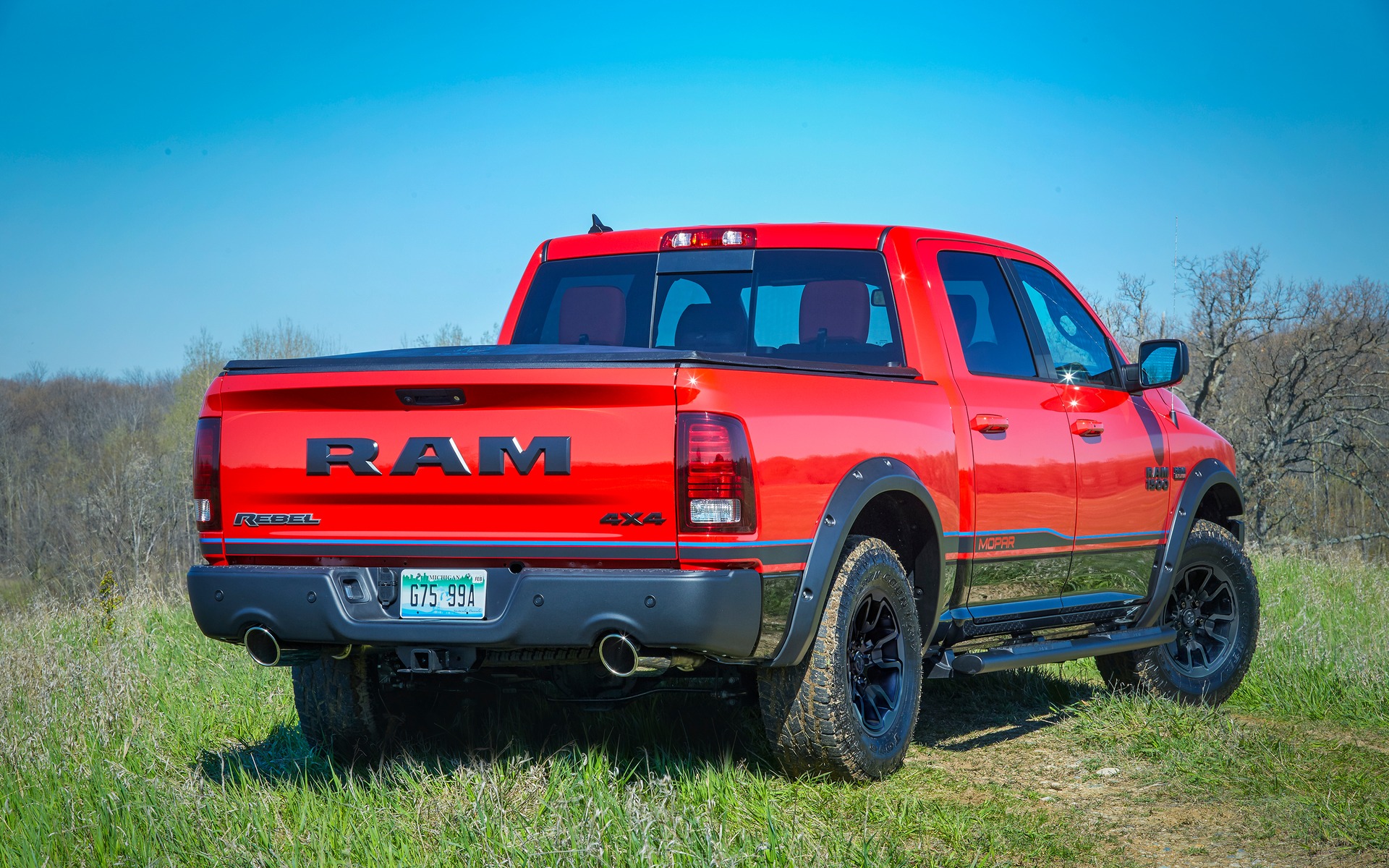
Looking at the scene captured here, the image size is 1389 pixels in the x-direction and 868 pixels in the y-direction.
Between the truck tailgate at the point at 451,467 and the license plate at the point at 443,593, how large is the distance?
0.17 feet

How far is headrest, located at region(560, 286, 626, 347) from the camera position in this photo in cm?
523

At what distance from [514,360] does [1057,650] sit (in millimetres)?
2743

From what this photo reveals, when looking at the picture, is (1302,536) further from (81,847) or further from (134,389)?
(134,389)

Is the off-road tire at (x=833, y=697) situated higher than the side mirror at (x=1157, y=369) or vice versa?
the side mirror at (x=1157, y=369)

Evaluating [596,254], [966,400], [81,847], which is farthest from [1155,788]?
[81,847]

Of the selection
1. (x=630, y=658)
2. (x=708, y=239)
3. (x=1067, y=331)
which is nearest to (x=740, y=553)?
(x=630, y=658)

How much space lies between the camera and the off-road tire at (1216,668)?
19.1 feet

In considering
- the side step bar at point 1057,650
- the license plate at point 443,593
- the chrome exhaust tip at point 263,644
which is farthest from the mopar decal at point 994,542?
the chrome exhaust tip at point 263,644

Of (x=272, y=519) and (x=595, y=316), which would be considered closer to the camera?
(x=272, y=519)

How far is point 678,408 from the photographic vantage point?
11.1 feet

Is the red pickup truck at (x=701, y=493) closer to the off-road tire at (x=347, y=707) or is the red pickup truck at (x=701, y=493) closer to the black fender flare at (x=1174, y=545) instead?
the off-road tire at (x=347, y=707)

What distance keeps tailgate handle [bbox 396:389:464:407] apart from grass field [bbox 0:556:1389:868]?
119cm

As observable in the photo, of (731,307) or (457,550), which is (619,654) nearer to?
(457,550)

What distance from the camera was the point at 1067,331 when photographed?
5.69 metres
